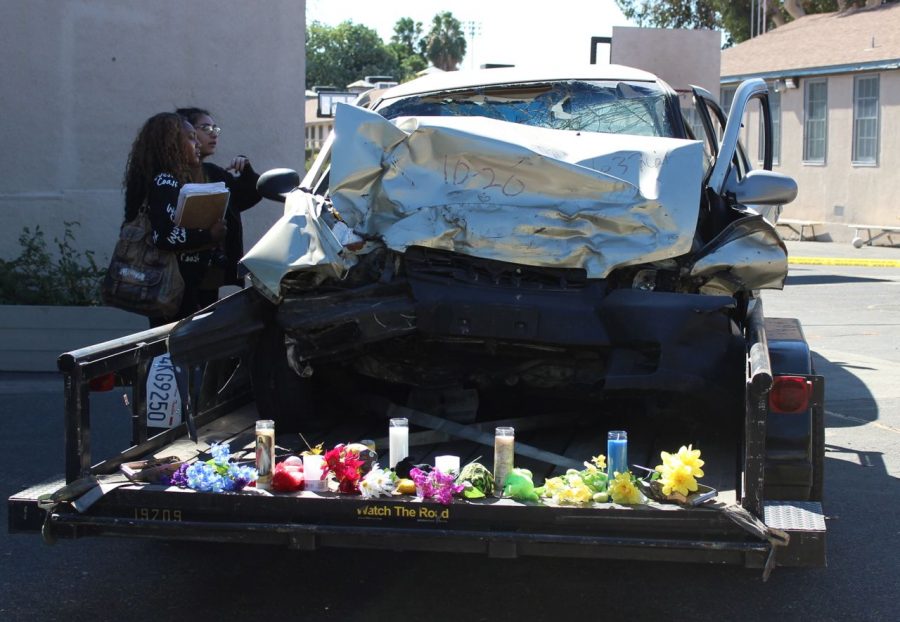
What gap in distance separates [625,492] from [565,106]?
2767mm

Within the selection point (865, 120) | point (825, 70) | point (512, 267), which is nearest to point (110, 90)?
point (512, 267)

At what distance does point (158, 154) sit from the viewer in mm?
6395

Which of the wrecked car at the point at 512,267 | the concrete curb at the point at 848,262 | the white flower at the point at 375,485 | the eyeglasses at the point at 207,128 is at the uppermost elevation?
the eyeglasses at the point at 207,128

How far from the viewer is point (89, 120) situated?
443 inches

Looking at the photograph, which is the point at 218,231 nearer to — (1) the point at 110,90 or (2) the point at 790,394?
(2) the point at 790,394

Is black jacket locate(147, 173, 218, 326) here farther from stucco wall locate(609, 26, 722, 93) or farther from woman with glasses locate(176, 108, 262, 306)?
stucco wall locate(609, 26, 722, 93)

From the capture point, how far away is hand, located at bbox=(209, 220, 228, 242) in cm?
632

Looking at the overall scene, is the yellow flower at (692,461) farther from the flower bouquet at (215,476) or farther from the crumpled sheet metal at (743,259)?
the flower bouquet at (215,476)

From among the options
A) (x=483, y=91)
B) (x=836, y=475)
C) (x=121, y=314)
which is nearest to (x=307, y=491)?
(x=483, y=91)

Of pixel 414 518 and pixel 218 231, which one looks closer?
pixel 414 518

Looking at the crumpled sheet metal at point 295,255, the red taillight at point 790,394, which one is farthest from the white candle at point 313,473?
the red taillight at point 790,394

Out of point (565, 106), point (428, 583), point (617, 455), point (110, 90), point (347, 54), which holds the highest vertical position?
point (347, 54)

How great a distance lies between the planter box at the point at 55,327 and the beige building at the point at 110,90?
210 centimetres

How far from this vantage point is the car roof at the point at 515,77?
251 inches
